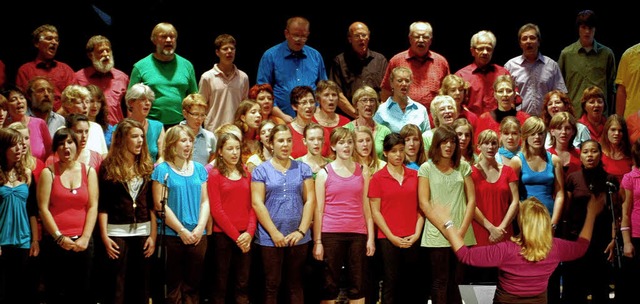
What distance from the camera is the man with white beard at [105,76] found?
26.9 feet

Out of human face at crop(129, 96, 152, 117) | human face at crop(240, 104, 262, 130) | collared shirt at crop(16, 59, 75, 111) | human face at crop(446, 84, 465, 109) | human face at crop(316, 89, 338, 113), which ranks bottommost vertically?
human face at crop(240, 104, 262, 130)

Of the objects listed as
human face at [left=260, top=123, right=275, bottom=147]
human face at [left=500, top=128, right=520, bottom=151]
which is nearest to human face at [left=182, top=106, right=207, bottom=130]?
human face at [left=260, top=123, right=275, bottom=147]

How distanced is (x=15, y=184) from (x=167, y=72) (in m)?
2.00

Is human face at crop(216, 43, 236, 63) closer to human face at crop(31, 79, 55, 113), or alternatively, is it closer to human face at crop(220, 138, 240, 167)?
human face at crop(31, 79, 55, 113)

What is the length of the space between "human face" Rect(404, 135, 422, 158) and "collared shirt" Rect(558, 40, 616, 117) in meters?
2.03

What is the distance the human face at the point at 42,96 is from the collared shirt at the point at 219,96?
1.30m

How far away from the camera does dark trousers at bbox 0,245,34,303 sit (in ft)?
21.8

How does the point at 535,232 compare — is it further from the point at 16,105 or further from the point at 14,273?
the point at 16,105

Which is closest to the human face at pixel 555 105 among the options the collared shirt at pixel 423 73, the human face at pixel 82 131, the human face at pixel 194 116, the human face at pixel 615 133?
the human face at pixel 615 133

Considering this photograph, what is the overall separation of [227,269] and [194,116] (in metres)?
1.31

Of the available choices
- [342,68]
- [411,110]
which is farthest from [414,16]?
[411,110]

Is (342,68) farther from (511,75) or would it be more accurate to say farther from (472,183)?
(472,183)

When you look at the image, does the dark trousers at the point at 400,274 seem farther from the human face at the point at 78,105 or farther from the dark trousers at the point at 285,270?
the human face at the point at 78,105

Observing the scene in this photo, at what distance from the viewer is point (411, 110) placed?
8086 millimetres
